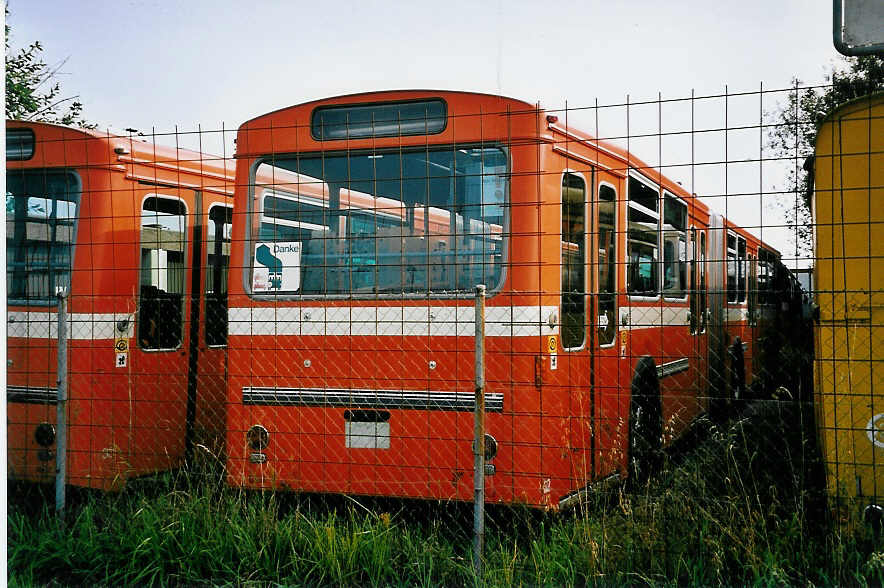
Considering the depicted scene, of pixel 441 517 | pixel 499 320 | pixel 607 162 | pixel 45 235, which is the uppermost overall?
pixel 607 162

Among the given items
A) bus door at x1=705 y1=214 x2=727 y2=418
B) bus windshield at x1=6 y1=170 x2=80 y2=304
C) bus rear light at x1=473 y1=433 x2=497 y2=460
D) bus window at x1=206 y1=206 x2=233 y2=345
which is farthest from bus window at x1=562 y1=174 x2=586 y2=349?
bus door at x1=705 y1=214 x2=727 y2=418

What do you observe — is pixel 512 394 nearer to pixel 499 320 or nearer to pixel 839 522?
pixel 499 320

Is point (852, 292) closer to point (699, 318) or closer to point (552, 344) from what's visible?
point (552, 344)

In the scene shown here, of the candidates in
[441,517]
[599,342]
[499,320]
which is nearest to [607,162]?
[599,342]

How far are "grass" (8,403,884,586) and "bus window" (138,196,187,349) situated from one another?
1866 mm

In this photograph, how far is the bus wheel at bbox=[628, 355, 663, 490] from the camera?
7730 millimetres

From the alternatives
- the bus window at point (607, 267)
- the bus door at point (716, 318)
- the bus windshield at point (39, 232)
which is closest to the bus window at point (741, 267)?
the bus door at point (716, 318)

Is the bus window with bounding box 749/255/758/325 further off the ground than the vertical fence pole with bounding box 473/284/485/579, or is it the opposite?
the bus window with bounding box 749/255/758/325

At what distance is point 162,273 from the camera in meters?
8.17

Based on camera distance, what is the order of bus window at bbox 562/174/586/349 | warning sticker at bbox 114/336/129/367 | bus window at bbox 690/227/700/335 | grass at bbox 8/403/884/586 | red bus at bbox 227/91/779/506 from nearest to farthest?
grass at bbox 8/403/884/586 → red bus at bbox 227/91/779/506 → bus window at bbox 562/174/586/349 → warning sticker at bbox 114/336/129/367 → bus window at bbox 690/227/700/335

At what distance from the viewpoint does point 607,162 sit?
7324 millimetres

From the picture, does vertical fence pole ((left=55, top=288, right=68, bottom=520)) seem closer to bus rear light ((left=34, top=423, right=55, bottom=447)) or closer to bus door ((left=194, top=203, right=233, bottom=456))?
bus rear light ((left=34, top=423, right=55, bottom=447))

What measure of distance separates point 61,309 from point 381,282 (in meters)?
2.28

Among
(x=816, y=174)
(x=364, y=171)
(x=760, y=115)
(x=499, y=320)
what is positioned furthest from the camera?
(x=364, y=171)
